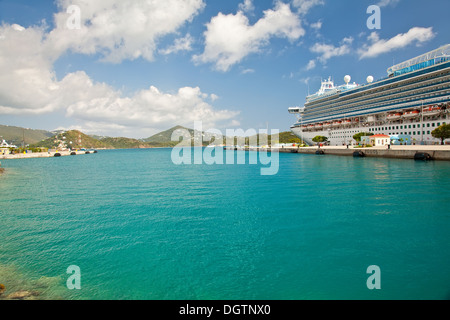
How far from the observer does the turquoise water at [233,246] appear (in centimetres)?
682

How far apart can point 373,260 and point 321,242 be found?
6.20 feet

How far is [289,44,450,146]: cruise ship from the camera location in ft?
182

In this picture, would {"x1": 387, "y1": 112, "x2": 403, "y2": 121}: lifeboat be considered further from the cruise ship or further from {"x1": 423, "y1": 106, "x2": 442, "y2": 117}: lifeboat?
{"x1": 423, "y1": 106, "x2": 442, "y2": 117}: lifeboat

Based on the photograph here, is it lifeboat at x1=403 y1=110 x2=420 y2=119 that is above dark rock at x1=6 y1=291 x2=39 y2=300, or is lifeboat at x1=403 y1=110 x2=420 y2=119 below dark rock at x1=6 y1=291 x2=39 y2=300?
above

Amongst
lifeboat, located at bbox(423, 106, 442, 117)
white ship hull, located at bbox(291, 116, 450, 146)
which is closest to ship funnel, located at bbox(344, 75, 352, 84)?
white ship hull, located at bbox(291, 116, 450, 146)

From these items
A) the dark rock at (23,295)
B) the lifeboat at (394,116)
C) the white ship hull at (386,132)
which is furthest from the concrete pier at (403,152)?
the dark rock at (23,295)

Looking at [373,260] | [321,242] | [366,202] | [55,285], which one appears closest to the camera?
[55,285]

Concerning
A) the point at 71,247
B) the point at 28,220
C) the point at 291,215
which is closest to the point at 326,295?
the point at 291,215

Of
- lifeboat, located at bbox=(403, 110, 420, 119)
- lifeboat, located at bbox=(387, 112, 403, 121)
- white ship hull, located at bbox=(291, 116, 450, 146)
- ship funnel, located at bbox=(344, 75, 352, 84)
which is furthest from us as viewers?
ship funnel, located at bbox=(344, 75, 352, 84)

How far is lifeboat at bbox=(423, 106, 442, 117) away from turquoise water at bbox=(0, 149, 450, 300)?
163 feet

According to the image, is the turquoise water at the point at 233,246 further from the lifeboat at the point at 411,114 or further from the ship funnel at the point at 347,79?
the ship funnel at the point at 347,79

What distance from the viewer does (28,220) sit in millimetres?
13281

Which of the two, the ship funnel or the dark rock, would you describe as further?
the ship funnel
